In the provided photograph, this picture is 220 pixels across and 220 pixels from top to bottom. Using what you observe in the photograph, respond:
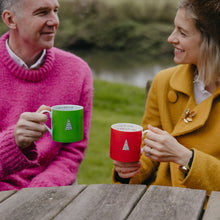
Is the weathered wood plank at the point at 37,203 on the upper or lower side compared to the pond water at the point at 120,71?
upper

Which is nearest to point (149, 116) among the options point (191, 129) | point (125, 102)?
point (191, 129)

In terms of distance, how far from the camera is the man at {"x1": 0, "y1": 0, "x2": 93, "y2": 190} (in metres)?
2.06

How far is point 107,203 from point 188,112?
0.84m

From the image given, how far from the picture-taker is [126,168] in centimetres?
180

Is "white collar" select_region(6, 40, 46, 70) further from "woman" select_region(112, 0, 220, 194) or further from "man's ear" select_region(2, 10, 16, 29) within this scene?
"woman" select_region(112, 0, 220, 194)

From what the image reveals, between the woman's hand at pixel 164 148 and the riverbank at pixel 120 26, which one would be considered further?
the riverbank at pixel 120 26

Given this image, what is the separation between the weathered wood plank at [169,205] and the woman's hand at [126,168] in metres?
0.28

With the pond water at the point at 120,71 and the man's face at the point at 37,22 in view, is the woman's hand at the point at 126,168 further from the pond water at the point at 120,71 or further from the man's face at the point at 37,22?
the pond water at the point at 120,71

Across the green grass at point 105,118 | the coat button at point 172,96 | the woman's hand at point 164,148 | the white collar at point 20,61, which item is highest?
the white collar at point 20,61

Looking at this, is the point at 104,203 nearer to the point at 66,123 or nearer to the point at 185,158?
Result: the point at 66,123

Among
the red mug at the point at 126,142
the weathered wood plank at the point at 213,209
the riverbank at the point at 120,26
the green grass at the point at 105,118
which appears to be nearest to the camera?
the weathered wood plank at the point at 213,209

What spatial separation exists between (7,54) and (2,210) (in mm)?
1087

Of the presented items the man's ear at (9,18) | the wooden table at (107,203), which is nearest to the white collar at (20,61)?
the man's ear at (9,18)

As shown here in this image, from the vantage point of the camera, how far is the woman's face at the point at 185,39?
1.90 metres
